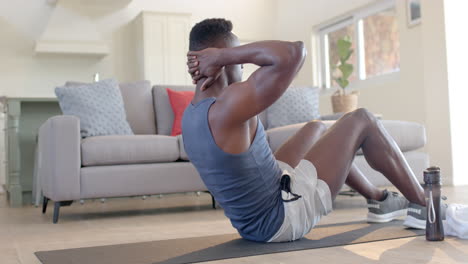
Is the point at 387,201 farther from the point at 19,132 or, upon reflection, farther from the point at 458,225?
the point at 19,132

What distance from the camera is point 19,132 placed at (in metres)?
4.86

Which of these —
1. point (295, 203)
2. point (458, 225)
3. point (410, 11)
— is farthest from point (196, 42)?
point (410, 11)

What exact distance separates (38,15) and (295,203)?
6319 mm

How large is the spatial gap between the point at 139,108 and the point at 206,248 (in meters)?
2.38

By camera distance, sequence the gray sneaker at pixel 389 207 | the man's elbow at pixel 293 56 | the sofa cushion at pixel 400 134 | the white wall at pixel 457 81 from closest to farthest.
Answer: the man's elbow at pixel 293 56
the gray sneaker at pixel 389 207
the sofa cushion at pixel 400 134
the white wall at pixel 457 81

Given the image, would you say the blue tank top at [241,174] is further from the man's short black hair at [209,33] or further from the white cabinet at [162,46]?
the white cabinet at [162,46]

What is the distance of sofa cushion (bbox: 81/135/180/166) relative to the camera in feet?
11.4

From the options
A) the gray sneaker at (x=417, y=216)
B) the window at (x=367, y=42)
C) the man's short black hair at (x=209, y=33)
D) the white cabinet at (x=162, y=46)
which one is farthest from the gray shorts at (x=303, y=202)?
the white cabinet at (x=162, y=46)

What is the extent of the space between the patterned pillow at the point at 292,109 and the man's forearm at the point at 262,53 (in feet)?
8.59

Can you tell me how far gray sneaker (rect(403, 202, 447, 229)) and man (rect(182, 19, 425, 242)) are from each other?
0.02 metres

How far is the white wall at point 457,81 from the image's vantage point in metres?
5.01

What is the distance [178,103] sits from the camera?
4285mm

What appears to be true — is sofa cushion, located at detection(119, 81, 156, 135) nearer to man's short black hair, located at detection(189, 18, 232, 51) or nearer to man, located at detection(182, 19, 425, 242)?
man, located at detection(182, 19, 425, 242)

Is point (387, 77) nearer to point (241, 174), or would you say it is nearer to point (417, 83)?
point (417, 83)
